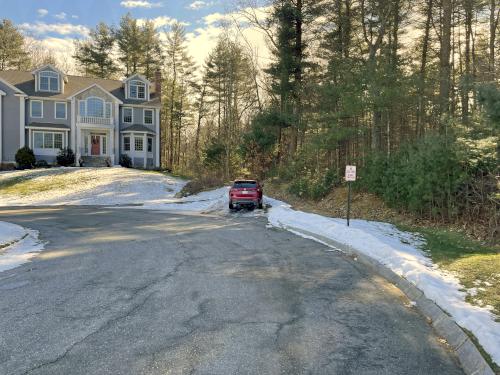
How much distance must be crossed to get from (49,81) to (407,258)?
143 ft

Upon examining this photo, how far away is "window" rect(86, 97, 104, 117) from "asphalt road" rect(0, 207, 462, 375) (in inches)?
1417

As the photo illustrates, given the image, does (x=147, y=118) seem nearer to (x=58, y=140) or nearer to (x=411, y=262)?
(x=58, y=140)

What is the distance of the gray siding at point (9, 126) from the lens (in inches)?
1626

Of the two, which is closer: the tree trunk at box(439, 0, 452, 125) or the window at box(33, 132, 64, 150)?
A: the tree trunk at box(439, 0, 452, 125)

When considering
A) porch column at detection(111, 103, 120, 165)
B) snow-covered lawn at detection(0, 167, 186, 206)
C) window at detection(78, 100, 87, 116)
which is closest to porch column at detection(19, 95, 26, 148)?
window at detection(78, 100, 87, 116)

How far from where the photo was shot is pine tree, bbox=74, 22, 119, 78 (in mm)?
57156

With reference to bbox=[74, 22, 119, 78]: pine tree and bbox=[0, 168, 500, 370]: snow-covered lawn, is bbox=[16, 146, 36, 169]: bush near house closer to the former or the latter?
bbox=[0, 168, 500, 370]: snow-covered lawn

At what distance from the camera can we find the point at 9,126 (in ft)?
136

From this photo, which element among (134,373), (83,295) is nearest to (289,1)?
(83,295)

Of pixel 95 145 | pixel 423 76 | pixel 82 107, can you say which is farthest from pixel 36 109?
pixel 423 76

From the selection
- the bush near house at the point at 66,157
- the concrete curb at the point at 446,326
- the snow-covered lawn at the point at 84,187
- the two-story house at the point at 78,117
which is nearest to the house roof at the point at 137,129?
the two-story house at the point at 78,117

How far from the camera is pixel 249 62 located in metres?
42.5

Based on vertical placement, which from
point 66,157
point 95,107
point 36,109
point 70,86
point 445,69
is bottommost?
point 66,157

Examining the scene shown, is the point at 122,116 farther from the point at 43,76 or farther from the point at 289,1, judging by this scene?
the point at 289,1
